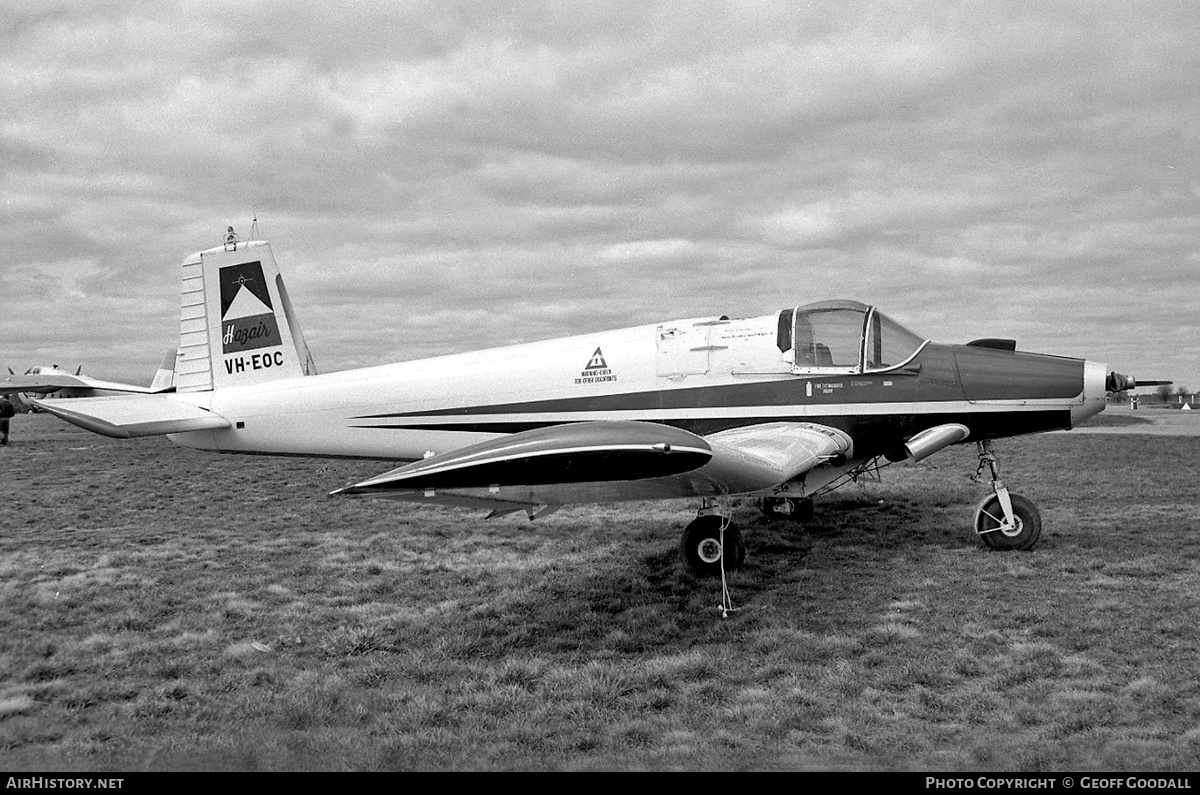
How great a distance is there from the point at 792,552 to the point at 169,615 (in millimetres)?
5728

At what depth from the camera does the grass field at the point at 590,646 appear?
3.90 meters

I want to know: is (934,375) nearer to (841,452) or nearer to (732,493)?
(841,452)

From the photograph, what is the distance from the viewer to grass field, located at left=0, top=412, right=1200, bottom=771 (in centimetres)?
390

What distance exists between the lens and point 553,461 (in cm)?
465

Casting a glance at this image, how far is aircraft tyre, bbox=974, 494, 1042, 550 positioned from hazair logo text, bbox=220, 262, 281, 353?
8381 millimetres

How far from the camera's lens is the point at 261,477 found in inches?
598

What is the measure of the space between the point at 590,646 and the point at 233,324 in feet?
23.2

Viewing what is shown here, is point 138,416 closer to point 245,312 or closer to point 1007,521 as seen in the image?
point 245,312

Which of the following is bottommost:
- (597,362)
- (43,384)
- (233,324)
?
(597,362)

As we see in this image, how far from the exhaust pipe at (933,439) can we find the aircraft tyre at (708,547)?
6.54 feet

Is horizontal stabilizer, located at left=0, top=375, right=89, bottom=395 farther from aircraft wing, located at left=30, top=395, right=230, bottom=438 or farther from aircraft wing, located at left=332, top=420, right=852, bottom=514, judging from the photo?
aircraft wing, located at left=332, top=420, right=852, bottom=514

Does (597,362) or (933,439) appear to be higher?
(597,362)

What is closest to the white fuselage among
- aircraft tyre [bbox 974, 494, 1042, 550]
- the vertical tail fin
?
the vertical tail fin

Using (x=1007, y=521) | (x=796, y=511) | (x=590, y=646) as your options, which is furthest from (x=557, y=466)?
(x=796, y=511)
